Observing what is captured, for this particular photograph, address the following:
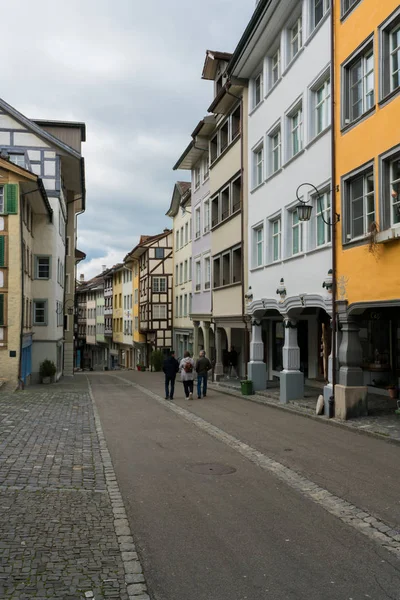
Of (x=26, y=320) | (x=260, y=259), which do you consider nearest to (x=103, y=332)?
(x=26, y=320)

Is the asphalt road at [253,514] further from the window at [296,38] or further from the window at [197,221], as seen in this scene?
the window at [197,221]

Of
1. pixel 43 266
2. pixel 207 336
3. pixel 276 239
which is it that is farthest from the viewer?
pixel 43 266

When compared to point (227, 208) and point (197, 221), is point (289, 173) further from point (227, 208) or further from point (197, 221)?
point (197, 221)

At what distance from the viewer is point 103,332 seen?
83.5 meters

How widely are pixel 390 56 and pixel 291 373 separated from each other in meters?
9.69

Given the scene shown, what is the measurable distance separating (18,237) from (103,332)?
56.9 metres

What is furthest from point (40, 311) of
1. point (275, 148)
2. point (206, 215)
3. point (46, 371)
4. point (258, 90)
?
point (275, 148)

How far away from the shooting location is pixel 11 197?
1062 inches

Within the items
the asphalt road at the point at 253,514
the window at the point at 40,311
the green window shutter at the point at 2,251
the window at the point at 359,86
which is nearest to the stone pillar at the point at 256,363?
the asphalt road at the point at 253,514

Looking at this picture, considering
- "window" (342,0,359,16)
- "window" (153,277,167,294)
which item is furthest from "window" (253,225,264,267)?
"window" (153,277,167,294)

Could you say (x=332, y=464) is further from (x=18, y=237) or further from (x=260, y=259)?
(x=18, y=237)

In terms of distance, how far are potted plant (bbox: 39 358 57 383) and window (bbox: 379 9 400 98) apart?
25.4m

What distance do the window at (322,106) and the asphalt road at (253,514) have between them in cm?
881

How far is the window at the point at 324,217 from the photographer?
55.0 feet
